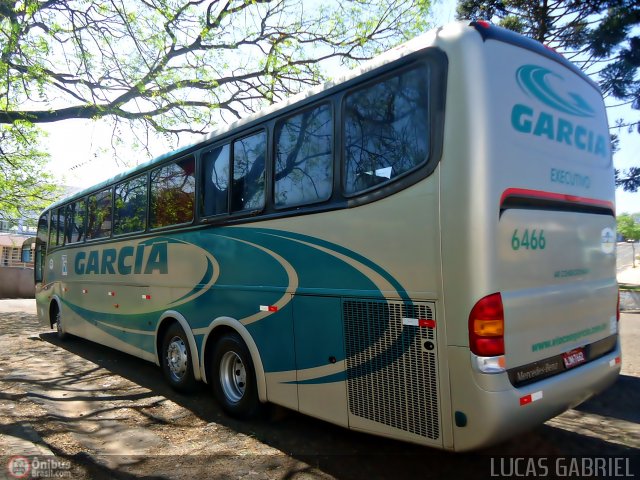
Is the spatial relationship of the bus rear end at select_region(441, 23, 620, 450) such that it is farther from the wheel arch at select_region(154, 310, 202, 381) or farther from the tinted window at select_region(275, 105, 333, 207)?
the wheel arch at select_region(154, 310, 202, 381)

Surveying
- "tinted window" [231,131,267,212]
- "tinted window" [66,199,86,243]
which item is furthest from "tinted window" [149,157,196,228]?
"tinted window" [66,199,86,243]

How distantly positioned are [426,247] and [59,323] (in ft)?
32.2

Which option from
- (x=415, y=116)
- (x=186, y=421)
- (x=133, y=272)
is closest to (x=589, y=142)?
(x=415, y=116)

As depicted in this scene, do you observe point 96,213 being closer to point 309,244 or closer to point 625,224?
point 309,244

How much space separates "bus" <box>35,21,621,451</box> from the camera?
312 centimetres

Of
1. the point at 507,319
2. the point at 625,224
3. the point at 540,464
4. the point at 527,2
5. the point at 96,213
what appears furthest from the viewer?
the point at 625,224

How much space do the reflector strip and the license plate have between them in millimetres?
498

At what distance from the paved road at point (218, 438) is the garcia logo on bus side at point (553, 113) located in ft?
8.88

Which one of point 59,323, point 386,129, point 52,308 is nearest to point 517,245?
point 386,129

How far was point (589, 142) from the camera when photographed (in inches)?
160

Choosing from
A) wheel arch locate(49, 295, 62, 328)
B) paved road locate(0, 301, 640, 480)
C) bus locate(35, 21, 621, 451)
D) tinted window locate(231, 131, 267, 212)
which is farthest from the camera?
wheel arch locate(49, 295, 62, 328)

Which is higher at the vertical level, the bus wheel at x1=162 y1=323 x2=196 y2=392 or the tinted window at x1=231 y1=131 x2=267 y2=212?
the tinted window at x1=231 y1=131 x2=267 y2=212

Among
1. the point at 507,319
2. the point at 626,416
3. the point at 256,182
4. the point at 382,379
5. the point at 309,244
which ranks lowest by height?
the point at 626,416

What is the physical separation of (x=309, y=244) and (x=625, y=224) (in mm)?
67103
